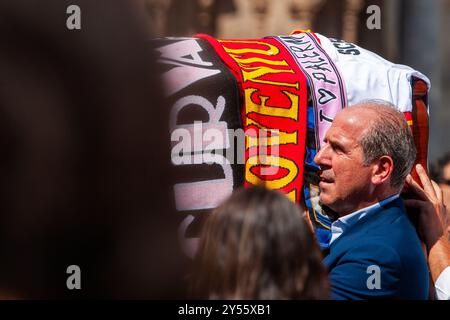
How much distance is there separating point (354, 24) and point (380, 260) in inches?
185

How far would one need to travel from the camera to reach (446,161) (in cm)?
429

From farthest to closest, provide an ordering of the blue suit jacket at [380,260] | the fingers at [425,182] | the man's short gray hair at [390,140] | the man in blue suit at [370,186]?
the fingers at [425,182] → the man's short gray hair at [390,140] → the man in blue suit at [370,186] → the blue suit jacket at [380,260]

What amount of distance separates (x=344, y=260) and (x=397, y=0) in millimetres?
Answer: 5600

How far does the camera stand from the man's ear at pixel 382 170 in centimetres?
259

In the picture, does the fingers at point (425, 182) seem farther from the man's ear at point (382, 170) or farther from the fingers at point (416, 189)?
the man's ear at point (382, 170)

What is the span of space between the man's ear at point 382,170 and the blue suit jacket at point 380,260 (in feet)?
0.26

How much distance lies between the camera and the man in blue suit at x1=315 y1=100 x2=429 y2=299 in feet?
8.05

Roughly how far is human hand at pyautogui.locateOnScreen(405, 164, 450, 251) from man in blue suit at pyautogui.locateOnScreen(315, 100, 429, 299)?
140 millimetres

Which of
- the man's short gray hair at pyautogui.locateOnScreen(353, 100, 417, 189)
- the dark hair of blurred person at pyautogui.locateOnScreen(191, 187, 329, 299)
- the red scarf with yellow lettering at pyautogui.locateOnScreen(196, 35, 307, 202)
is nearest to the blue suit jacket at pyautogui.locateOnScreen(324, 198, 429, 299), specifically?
the man's short gray hair at pyautogui.locateOnScreen(353, 100, 417, 189)

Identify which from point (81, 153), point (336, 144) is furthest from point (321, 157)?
point (81, 153)

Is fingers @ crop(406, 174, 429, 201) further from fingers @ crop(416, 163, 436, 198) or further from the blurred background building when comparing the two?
the blurred background building

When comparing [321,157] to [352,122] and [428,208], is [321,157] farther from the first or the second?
[428,208]

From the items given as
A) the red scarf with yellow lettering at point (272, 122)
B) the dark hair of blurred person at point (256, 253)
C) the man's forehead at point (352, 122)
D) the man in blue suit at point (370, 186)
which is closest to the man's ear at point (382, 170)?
the man in blue suit at point (370, 186)
